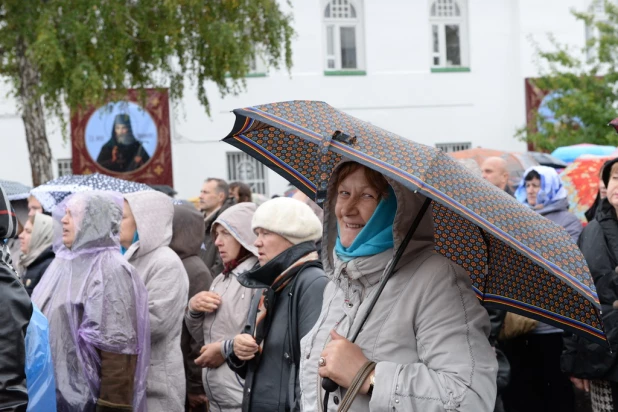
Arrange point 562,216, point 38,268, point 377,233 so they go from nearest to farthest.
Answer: point 377,233 < point 38,268 < point 562,216

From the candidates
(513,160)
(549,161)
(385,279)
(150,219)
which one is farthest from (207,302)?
(549,161)

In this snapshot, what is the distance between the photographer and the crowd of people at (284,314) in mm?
3066

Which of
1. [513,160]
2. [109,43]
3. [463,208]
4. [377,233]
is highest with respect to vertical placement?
[109,43]

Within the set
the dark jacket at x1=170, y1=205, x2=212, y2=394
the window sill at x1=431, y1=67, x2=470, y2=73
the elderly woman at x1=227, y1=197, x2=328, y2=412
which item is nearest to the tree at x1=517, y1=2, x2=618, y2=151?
the window sill at x1=431, y1=67, x2=470, y2=73

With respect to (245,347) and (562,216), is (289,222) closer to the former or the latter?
(245,347)

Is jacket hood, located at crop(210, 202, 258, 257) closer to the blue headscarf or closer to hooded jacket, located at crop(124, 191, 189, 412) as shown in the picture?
hooded jacket, located at crop(124, 191, 189, 412)

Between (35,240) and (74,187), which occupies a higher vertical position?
(74,187)

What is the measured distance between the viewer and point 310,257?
5012 millimetres

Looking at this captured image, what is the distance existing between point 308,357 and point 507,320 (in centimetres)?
407

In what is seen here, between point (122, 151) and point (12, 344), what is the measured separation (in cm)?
2109

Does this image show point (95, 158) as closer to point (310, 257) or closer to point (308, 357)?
point (310, 257)

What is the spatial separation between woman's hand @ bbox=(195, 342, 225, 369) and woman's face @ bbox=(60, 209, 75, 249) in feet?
3.17

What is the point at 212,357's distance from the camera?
5.32 meters

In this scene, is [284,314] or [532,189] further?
[532,189]
